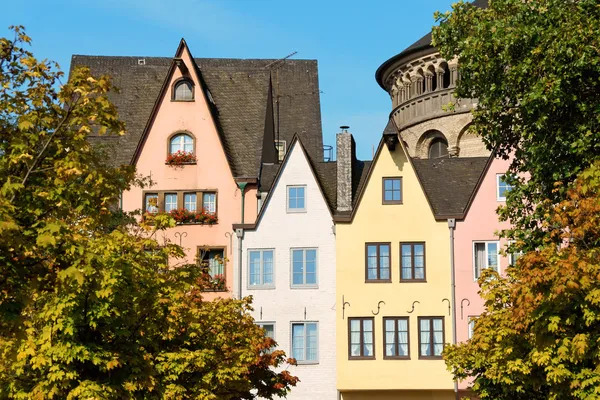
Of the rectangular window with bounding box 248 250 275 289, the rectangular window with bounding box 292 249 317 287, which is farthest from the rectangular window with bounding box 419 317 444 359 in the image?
the rectangular window with bounding box 248 250 275 289

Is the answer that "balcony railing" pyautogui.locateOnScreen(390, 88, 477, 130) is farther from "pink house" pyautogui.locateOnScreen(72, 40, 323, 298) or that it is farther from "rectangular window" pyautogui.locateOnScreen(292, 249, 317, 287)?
"rectangular window" pyautogui.locateOnScreen(292, 249, 317, 287)

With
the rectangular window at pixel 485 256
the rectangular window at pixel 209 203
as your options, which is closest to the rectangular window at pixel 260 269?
the rectangular window at pixel 209 203

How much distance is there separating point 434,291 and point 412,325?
1.54 meters

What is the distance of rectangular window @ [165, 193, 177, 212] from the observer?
45562 mm

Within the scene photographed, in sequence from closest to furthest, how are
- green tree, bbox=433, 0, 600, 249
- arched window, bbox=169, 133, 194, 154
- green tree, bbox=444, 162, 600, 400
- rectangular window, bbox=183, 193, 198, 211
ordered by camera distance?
1. green tree, bbox=444, 162, 600, 400
2. green tree, bbox=433, 0, 600, 249
3. rectangular window, bbox=183, 193, 198, 211
4. arched window, bbox=169, 133, 194, 154

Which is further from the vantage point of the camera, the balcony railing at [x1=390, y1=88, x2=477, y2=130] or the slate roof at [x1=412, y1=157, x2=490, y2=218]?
the balcony railing at [x1=390, y1=88, x2=477, y2=130]

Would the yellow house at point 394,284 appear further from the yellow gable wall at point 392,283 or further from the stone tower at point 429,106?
the stone tower at point 429,106

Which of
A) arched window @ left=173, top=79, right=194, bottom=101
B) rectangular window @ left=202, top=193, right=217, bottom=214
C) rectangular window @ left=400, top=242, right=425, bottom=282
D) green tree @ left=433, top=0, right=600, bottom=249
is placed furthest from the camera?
arched window @ left=173, top=79, right=194, bottom=101

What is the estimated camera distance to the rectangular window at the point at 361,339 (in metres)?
42.7

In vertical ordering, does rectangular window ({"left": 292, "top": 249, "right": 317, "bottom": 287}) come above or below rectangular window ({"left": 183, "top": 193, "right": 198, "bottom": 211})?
below

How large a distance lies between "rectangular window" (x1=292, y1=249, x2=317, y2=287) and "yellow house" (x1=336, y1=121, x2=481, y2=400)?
1001 millimetres

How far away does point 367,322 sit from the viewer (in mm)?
43156

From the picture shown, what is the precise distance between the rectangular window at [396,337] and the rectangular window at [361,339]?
1.74 ft

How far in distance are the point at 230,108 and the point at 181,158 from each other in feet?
Result: 14.3
